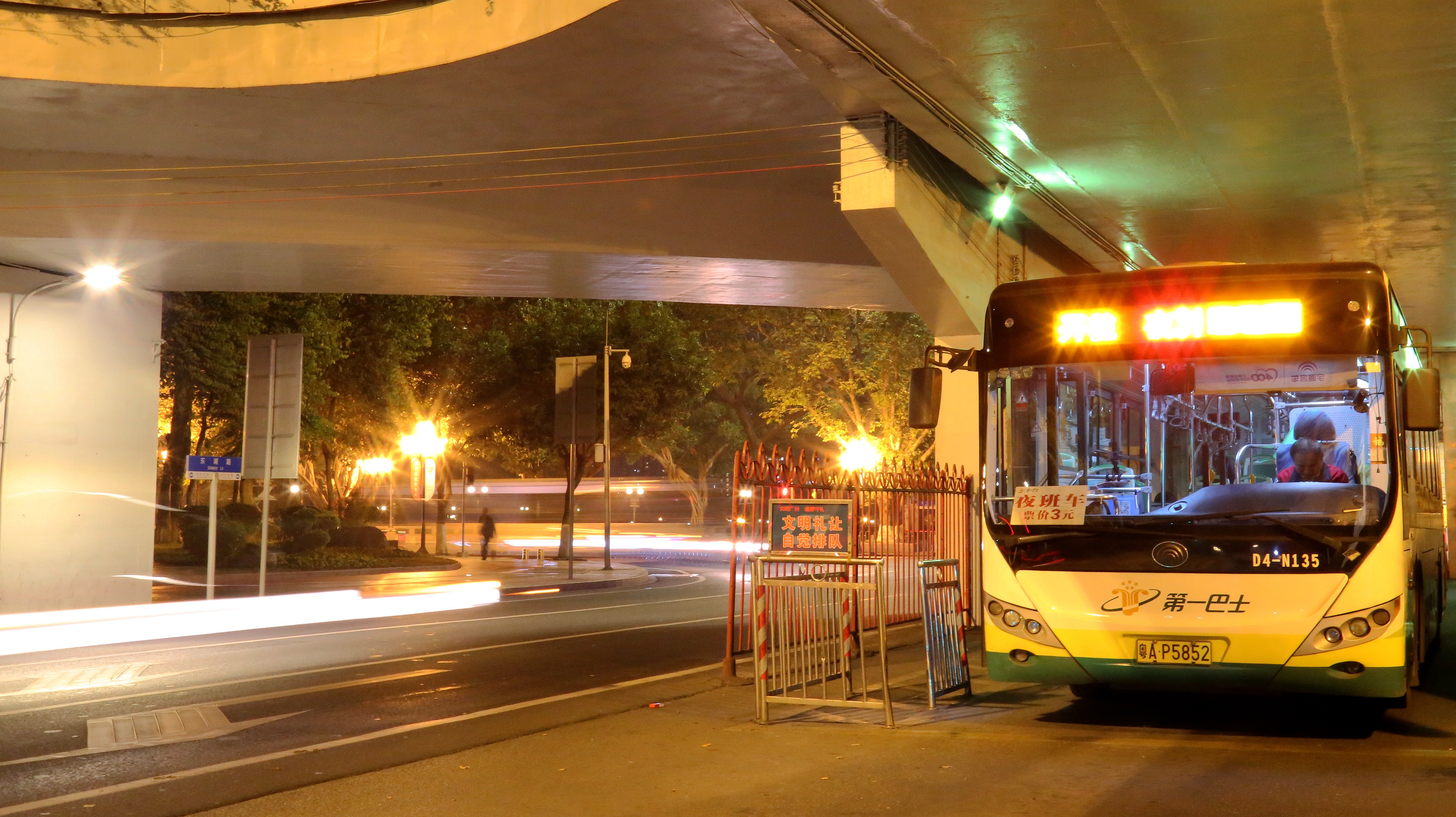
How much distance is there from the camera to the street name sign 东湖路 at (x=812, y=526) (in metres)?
9.79

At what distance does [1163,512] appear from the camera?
848 cm

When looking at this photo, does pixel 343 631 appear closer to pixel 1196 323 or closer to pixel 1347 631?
pixel 1196 323

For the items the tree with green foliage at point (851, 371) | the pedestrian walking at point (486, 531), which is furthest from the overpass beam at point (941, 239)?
the pedestrian walking at point (486, 531)

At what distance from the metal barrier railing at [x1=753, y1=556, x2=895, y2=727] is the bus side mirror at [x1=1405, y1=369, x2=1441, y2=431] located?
12.1ft

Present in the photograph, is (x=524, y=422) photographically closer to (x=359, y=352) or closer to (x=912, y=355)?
(x=359, y=352)

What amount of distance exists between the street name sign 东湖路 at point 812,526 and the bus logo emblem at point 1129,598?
210cm

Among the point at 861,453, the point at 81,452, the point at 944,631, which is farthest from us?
the point at 861,453

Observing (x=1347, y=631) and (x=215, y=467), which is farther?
(x=215, y=467)

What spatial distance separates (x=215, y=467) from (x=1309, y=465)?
17782mm

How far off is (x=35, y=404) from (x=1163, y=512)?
16.5 metres

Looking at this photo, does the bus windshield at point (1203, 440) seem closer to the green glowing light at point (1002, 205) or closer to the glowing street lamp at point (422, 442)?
the green glowing light at point (1002, 205)

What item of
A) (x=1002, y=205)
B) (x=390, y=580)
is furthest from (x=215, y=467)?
(x=1002, y=205)

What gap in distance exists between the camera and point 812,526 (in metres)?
9.86

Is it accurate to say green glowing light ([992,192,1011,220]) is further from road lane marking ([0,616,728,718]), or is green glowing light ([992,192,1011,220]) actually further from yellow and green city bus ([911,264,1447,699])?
road lane marking ([0,616,728,718])
